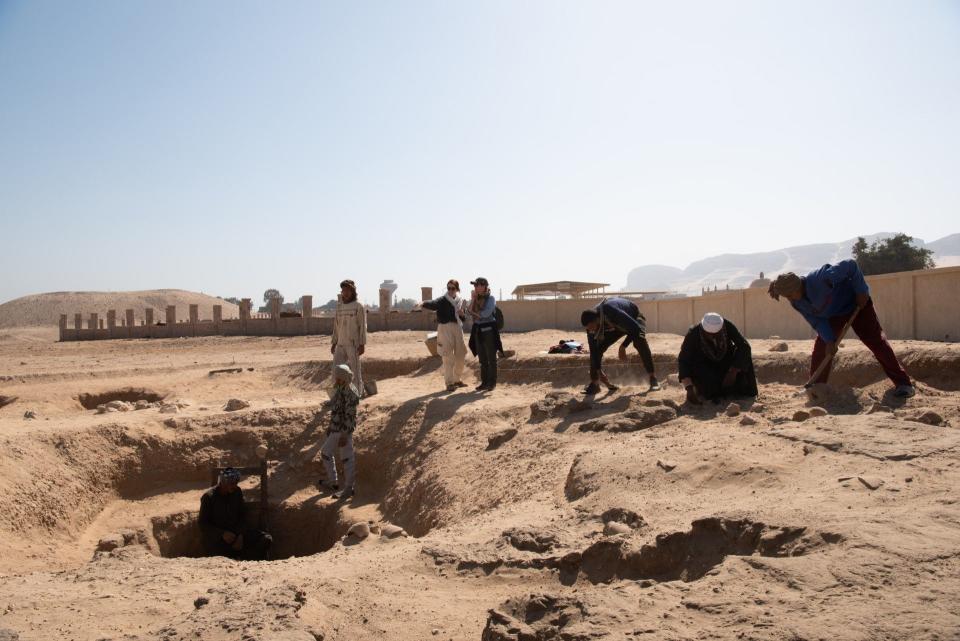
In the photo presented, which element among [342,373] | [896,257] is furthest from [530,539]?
[896,257]

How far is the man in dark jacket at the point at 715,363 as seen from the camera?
6371mm

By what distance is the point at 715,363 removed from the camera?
21.4 ft

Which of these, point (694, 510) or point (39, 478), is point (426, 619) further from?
point (39, 478)

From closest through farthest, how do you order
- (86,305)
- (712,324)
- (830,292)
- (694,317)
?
(830,292)
(712,324)
(694,317)
(86,305)

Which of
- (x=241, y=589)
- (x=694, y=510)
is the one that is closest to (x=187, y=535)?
(x=241, y=589)

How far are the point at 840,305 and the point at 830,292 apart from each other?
15 cm

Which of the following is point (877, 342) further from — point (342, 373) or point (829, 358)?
point (342, 373)

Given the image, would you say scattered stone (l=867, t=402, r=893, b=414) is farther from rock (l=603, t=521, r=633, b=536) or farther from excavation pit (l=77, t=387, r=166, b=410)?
excavation pit (l=77, t=387, r=166, b=410)

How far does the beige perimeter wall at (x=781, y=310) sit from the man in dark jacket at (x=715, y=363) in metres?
5.50

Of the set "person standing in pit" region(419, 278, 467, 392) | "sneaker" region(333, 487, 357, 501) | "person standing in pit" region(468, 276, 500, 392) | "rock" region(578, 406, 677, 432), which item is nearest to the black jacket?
"person standing in pit" region(419, 278, 467, 392)

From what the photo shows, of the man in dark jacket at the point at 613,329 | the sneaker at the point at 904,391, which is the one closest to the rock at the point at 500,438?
the man in dark jacket at the point at 613,329

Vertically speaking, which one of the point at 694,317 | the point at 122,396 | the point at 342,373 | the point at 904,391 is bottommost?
the point at 122,396

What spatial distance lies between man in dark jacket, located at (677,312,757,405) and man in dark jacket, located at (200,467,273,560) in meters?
4.47

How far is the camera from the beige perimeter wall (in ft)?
33.7
